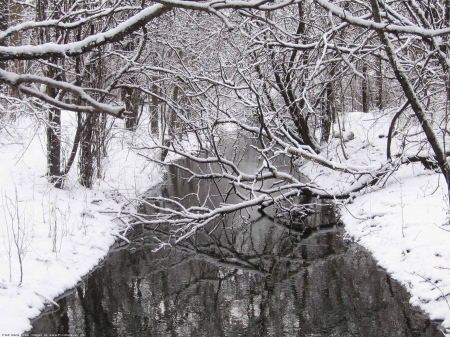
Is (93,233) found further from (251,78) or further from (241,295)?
(251,78)

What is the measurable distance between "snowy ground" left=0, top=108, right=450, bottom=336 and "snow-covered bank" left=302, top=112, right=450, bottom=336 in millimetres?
14

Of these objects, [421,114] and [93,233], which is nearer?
[421,114]

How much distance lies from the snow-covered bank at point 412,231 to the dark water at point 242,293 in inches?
9.2

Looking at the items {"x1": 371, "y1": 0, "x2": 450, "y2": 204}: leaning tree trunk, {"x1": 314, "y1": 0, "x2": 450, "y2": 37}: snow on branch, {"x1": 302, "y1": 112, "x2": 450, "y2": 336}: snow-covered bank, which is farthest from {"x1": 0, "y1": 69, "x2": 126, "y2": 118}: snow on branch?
{"x1": 302, "y1": 112, "x2": 450, "y2": 336}: snow-covered bank

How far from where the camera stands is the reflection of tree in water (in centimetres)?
565

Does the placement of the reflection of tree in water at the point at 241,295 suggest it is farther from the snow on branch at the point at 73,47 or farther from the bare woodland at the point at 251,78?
the snow on branch at the point at 73,47

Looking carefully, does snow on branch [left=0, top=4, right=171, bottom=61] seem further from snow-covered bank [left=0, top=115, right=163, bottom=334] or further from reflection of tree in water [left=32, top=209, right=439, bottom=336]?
reflection of tree in water [left=32, top=209, right=439, bottom=336]

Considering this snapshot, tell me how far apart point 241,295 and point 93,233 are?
12.6ft

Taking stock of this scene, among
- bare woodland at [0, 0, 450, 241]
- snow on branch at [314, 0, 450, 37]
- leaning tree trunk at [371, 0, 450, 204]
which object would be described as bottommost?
leaning tree trunk at [371, 0, 450, 204]

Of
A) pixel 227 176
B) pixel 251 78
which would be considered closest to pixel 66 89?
pixel 227 176

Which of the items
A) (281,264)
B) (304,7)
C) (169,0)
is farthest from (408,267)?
(304,7)

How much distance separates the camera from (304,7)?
12.7 meters

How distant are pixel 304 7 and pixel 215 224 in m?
6.73

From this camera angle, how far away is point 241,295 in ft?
22.0
